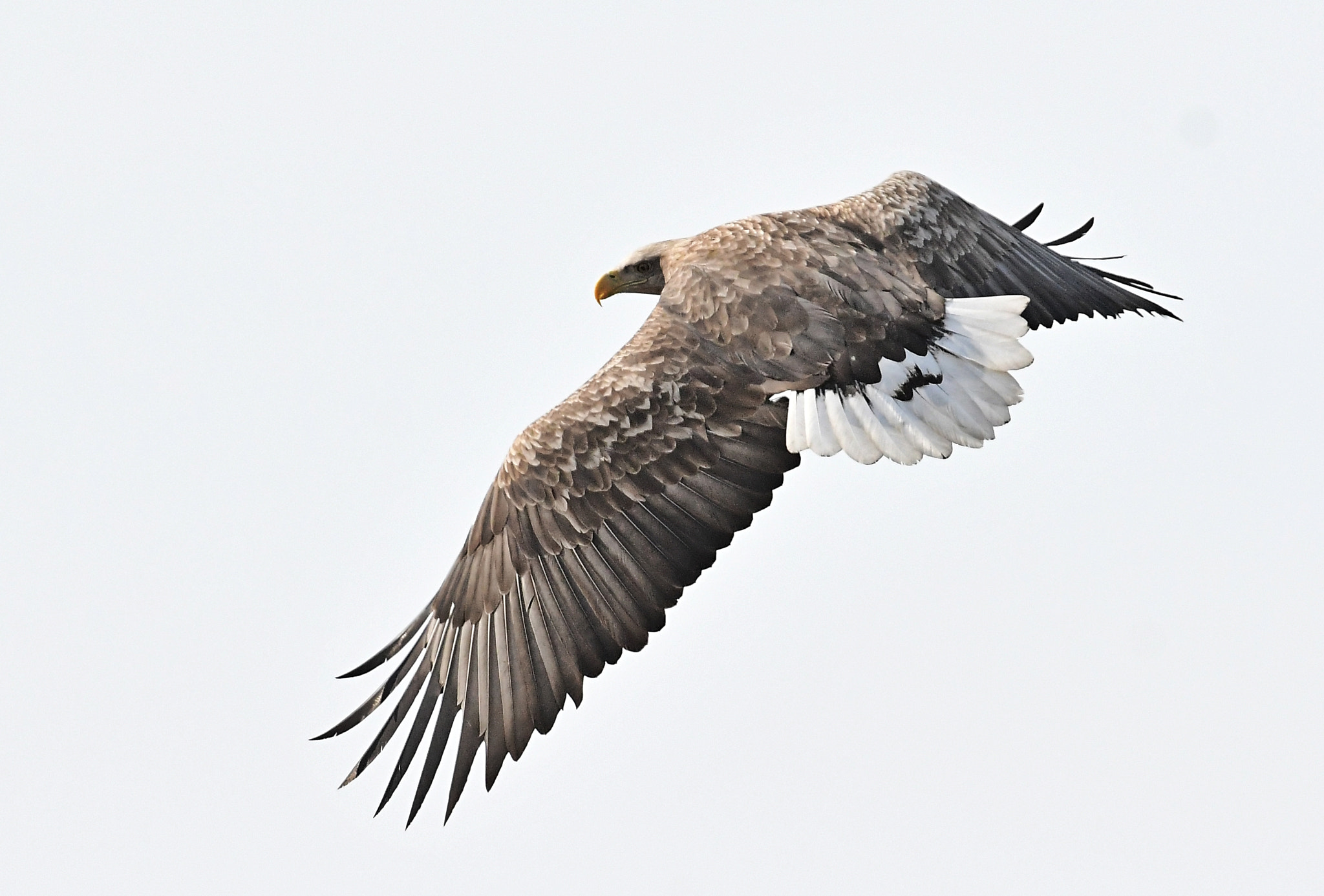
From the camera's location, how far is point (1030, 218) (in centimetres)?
910

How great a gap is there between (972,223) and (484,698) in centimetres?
376

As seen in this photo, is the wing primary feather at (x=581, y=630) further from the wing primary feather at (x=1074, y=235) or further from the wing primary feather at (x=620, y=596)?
the wing primary feather at (x=1074, y=235)

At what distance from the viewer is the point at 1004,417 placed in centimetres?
711

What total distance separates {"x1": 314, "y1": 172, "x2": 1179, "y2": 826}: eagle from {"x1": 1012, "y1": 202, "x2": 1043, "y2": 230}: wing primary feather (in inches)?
69.4

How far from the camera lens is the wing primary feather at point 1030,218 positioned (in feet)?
29.8

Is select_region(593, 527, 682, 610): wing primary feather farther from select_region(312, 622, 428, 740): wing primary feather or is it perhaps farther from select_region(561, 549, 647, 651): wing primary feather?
select_region(312, 622, 428, 740): wing primary feather

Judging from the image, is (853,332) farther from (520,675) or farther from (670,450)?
(520,675)

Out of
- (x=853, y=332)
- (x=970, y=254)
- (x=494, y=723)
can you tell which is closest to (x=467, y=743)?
(x=494, y=723)

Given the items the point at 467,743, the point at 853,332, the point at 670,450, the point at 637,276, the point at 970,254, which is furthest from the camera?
the point at 637,276

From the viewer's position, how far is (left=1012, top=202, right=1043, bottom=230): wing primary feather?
9.08m

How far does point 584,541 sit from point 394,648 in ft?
3.37

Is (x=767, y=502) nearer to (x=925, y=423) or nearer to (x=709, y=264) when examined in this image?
(x=925, y=423)

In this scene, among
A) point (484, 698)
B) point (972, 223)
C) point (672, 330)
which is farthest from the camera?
point (972, 223)

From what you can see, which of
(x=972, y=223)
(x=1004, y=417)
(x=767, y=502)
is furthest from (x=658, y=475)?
(x=972, y=223)
